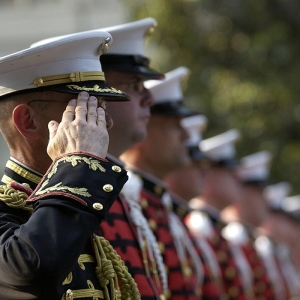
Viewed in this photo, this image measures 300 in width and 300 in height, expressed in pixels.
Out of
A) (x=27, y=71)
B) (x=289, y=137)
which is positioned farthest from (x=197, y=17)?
(x=27, y=71)

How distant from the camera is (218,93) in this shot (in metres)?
11.3

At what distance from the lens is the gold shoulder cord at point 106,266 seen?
2738 millimetres

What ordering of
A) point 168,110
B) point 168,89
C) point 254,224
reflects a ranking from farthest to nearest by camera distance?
point 254,224 < point 168,89 < point 168,110

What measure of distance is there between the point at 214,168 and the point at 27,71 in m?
5.59

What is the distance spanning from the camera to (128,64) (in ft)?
13.6

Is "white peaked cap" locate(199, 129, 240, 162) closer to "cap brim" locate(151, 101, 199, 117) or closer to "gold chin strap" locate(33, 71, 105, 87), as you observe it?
"cap brim" locate(151, 101, 199, 117)

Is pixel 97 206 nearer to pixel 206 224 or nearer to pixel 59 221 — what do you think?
pixel 59 221

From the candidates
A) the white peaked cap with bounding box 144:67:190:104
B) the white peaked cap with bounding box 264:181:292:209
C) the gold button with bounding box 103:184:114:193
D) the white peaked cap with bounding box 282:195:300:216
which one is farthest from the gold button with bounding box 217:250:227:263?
the gold button with bounding box 103:184:114:193

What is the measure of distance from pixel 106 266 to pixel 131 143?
1237 mm

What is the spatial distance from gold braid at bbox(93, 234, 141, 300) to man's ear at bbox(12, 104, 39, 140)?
448mm

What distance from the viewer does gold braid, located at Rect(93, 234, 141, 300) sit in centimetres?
289

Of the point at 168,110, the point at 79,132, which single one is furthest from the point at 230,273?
the point at 79,132

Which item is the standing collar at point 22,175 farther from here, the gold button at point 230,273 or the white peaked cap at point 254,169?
the white peaked cap at point 254,169

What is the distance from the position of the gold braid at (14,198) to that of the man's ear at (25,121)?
0.75 feet
